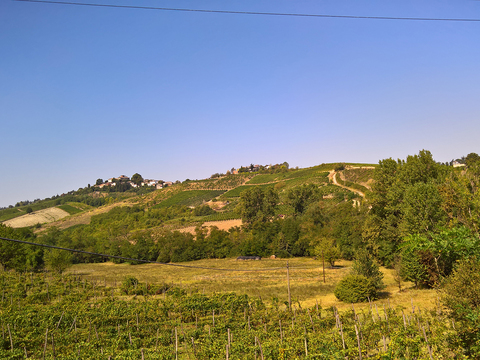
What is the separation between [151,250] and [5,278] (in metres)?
26.4

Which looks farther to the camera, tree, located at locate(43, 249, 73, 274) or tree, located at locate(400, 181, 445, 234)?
tree, located at locate(43, 249, 73, 274)

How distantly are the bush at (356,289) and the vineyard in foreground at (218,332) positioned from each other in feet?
6.20

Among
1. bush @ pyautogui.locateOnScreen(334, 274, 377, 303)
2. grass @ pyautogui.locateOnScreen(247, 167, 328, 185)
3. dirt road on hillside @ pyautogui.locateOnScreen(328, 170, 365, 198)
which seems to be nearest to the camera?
bush @ pyautogui.locateOnScreen(334, 274, 377, 303)

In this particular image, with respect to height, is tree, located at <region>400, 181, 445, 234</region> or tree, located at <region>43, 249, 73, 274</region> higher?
tree, located at <region>400, 181, 445, 234</region>

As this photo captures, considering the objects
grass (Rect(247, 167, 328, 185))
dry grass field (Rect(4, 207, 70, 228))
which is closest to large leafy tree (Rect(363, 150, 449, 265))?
grass (Rect(247, 167, 328, 185))

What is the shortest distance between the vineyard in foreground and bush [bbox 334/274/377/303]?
1.89 meters

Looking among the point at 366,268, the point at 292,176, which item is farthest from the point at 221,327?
the point at 292,176

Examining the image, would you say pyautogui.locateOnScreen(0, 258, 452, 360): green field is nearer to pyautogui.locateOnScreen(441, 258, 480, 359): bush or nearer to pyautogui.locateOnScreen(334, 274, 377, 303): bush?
pyautogui.locateOnScreen(441, 258, 480, 359): bush

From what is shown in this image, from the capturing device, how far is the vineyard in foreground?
1091cm

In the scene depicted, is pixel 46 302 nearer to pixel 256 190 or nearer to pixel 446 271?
pixel 446 271

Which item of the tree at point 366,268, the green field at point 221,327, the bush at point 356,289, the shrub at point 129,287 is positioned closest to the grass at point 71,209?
the green field at point 221,327

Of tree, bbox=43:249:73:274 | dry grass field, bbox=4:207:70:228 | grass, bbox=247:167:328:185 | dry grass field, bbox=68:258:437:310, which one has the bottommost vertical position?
dry grass field, bbox=68:258:437:310

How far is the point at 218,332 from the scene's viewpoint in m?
15.1

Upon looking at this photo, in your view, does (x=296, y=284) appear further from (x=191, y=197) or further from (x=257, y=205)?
(x=191, y=197)
